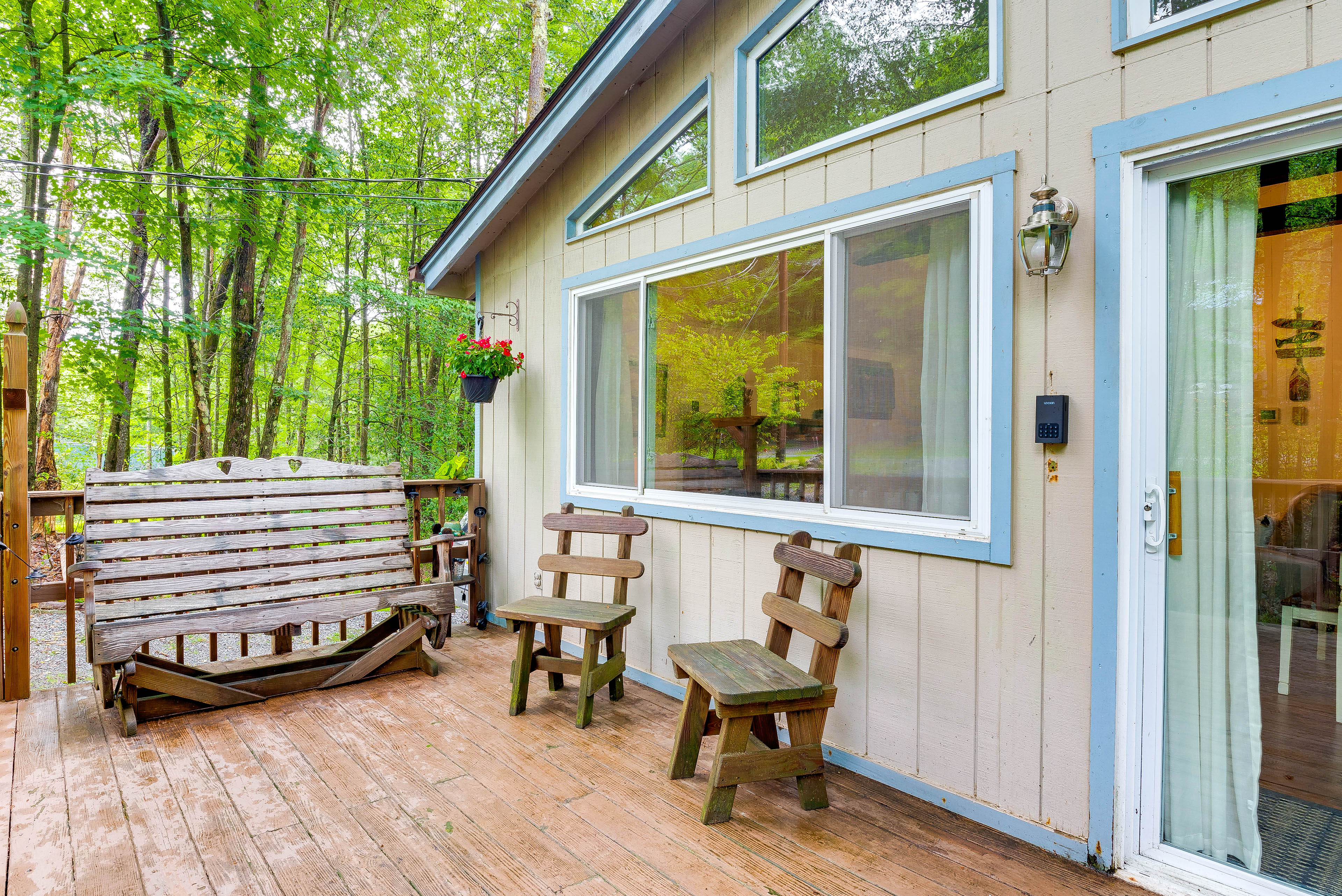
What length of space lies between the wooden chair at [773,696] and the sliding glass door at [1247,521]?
34.4 inches

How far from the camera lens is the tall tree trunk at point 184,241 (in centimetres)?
665

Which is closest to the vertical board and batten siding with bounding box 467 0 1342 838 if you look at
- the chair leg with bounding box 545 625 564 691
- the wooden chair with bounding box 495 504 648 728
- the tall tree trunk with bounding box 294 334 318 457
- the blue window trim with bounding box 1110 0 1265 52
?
the blue window trim with bounding box 1110 0 1265 52

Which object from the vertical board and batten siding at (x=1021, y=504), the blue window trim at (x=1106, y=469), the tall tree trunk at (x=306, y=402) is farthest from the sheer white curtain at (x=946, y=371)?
the tall tree trunk at (x=306, y=402)

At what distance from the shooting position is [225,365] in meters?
11.2

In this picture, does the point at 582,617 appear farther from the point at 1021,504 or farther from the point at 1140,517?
the point at 1140,517

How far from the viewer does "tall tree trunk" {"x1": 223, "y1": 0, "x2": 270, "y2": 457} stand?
23.2 feet

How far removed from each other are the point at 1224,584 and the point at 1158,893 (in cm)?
83

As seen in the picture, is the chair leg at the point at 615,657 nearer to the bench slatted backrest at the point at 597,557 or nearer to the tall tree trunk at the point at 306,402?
the bench slatted backrest at the point at 597,557

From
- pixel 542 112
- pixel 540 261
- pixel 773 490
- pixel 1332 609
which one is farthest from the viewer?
pixel 540 261

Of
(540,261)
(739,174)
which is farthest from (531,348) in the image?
(739,174)

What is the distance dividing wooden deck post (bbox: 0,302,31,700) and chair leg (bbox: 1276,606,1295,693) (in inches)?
181

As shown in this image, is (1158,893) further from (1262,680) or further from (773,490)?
(773,490)

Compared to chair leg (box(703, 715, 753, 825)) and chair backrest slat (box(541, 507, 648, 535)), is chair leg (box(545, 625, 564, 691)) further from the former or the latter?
chair leg (box(703, 715, 753, 825))

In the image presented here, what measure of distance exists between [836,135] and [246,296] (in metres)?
7.11
